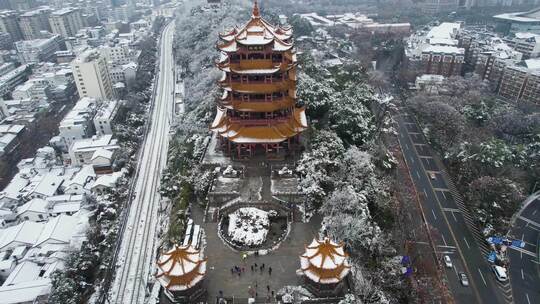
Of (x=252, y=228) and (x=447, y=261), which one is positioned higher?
(x=252, y=228)

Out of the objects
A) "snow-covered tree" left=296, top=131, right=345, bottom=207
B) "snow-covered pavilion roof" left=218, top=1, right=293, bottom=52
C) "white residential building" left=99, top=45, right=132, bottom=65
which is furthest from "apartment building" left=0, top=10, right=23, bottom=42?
"snow-covered tree" left=296, top=131, right=345, bottom=207

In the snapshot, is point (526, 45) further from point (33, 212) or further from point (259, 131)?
point (33, 212)

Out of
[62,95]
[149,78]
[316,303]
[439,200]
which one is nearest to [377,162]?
[439,200]

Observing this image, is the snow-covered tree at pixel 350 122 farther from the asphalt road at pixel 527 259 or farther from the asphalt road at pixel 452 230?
the asphalt road at pixel 527 259

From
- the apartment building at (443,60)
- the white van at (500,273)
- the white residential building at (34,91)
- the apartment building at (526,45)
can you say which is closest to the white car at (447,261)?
the white van at (500,273)

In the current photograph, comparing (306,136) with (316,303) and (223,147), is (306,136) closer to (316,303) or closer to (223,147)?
(223,147)

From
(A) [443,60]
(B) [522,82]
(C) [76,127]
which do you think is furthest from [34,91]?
(B) [522,82]

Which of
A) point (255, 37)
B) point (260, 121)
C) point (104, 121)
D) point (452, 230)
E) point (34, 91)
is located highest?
point (255, 37)
